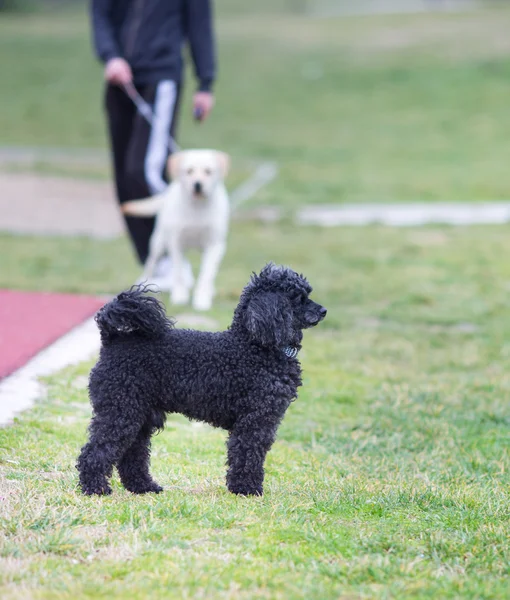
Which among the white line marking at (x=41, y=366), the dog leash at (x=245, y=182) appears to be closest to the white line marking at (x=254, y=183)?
the dog leash at (x=245, y=182)

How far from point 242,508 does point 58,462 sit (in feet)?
3.33

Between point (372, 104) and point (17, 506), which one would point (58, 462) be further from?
point (372, 104)

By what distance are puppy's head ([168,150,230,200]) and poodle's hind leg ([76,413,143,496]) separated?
176 inches

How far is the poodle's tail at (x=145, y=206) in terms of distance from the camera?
888 centimetres

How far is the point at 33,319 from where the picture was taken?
26.2ft

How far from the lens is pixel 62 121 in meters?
28.6

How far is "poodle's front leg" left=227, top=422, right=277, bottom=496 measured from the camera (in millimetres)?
4422

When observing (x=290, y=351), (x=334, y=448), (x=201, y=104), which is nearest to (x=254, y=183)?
(x=201, y=104)

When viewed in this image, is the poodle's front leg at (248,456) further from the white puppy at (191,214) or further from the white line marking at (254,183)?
the white line marking at (254,183)

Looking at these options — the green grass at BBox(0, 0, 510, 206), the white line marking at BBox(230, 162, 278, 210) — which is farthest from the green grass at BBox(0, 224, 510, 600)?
the green grass at BBox(0, 0, 510, 206)

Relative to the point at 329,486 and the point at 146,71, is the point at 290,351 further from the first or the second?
the point at 146,71

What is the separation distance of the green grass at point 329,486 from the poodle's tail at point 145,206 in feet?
3.12

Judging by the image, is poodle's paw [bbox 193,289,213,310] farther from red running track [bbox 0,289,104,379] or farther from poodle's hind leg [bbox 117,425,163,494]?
poodle's hind leg [bbox 117,425,163,494]

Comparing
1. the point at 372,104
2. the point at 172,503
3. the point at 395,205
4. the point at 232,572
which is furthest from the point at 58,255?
the point at 372,104
